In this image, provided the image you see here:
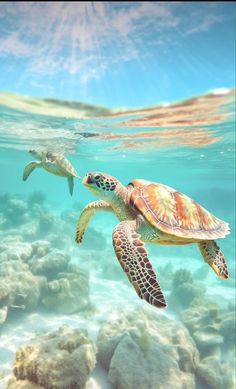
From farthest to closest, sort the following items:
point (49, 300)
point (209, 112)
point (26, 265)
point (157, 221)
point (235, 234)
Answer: point (235, 234), point (209, 112), point (26, 265), point (49, 300), point (157, 221)

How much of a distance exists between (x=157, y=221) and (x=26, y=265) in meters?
7.69

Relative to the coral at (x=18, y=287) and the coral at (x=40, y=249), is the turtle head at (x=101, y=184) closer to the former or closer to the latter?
the coral at (x=18, y=287)

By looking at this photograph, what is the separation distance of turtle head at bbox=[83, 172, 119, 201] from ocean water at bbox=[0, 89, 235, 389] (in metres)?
3.30

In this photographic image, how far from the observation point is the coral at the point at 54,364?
504 cm

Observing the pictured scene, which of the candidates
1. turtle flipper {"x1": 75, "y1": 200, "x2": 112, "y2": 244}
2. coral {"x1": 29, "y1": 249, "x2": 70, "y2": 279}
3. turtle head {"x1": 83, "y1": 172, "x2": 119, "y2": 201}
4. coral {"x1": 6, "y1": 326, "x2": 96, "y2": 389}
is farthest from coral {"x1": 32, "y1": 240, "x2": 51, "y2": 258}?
turtle head {"x1": 83, "y1": 172, "x2": 119, "y2": 201}

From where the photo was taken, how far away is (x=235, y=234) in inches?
1067

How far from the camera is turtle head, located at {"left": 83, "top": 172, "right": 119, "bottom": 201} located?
199 inches

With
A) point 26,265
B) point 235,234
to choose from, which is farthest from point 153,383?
point 235,234

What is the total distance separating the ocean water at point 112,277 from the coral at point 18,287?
3 cm

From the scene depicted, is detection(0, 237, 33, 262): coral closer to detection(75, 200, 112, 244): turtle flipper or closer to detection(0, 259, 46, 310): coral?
detection(0, 259, 46, 310): coral

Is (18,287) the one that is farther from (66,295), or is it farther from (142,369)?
(142,369)

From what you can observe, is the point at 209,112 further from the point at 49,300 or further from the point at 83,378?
the point at 83,378

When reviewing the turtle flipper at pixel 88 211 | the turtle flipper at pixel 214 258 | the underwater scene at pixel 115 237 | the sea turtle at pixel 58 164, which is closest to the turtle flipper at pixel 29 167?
the underwater scene at pixel 115 237

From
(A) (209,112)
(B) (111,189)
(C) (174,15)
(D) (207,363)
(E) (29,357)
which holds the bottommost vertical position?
(D) (207,363)
